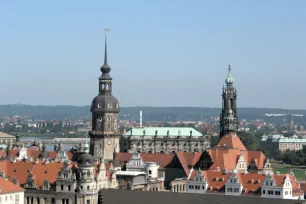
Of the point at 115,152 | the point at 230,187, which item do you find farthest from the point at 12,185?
the point at 115,152

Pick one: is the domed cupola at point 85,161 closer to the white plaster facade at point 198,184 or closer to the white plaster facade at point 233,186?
the white plaster facade at point 198,184

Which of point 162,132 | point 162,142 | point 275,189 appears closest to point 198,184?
point 275,189

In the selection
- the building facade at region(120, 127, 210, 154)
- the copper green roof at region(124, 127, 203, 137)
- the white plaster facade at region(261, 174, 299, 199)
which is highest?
the copper green roof at region(124, 127, 203, 137)

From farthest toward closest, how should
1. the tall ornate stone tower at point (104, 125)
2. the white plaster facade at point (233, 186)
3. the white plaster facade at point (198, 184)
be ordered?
the tall ornate stone tower at point (104, 125), the white plaster facade at point (198, 184), the white plaster facade at point (233, 186)

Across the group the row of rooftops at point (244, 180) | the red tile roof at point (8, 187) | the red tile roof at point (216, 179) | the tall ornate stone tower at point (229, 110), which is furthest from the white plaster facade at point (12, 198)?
the tall ornate stone tower at point (229, 110)

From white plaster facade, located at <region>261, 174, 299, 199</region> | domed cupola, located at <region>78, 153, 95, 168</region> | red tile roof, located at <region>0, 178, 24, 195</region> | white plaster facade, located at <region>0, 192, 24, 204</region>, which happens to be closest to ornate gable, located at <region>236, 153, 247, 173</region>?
white plaster facade, located at <region>261, 174, 299, 199</region>

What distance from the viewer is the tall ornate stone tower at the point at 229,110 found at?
12691 centimetres

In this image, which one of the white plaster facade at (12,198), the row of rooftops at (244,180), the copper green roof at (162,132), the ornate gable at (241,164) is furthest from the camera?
the copper green roof at (162,132)

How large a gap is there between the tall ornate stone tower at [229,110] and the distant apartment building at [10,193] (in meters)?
46.8

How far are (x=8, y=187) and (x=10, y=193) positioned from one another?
733mm

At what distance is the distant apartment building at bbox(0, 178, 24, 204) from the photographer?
80812mm

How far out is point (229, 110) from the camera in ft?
432

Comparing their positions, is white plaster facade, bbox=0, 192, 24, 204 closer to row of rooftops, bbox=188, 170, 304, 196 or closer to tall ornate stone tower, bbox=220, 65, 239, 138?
row of rooftops, bbox=188, 170, 304, 196

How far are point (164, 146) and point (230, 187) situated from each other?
1980 inches
